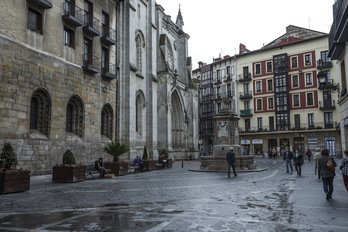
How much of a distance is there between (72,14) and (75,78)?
3.90 m

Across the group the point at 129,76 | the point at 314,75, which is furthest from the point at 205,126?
the point at 129,76

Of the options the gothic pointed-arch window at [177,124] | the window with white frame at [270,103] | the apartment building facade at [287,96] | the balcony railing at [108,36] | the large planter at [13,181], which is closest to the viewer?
the large planter at [13,181]

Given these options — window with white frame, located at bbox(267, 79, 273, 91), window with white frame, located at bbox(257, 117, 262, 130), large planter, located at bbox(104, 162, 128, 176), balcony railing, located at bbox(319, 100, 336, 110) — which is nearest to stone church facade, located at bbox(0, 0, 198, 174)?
large planter, located at bbox(104, 162, 128, 176)

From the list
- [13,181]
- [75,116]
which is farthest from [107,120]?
[13,181]

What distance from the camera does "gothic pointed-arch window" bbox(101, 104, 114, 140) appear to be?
24734 millimetres

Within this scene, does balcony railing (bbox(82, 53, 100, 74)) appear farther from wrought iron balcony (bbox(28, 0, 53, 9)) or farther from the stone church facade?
wrought iron balcony (bbox(28, 0, 53, 9))

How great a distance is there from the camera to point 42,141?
17.6 metres

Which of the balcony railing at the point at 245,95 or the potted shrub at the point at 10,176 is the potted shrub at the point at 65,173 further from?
the balcony railing at the point at 245,95

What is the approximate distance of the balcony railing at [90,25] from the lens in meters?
21.8

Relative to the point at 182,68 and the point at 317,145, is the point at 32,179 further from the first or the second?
the point at 317,145

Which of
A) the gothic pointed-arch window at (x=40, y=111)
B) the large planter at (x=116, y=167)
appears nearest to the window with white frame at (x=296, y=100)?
the large planter at (x=116, y=167)

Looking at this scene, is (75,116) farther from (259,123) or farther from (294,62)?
(294,62)

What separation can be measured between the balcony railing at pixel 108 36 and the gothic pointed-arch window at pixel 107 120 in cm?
463

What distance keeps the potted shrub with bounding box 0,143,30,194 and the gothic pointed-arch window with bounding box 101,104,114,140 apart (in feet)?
39.6
